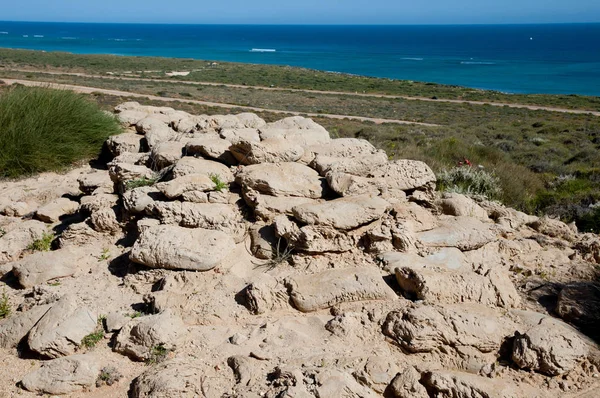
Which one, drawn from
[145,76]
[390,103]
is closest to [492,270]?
[390,103]

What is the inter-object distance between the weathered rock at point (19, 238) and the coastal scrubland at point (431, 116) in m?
6.37

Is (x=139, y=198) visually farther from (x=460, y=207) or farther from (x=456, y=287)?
(x=460, y=207)

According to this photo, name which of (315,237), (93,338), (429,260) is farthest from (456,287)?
(93,338)

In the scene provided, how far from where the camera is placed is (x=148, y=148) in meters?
8.16

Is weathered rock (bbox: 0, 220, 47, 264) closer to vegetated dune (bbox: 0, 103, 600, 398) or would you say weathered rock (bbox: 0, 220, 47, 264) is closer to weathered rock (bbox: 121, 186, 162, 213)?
vegetated dune (bbox: 0, 103, 600, 398)

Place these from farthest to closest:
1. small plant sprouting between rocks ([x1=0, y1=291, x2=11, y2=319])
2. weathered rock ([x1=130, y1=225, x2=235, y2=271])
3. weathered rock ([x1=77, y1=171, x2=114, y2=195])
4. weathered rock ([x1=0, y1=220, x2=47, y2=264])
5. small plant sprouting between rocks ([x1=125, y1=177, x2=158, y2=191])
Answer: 1. weathered rock ([x1=77, y1=171, x2=114, y2=195])
2. small plant sprouting between rocks ([x1=125, y1=177, x2=158, y2=191])
3. weathered rock ([x1=0, y1=220, x2=47, y2=264])
4. weathered rock ([x1=130, y1=225, x2=235, y2=271])
5. small plant sprouting between rocks ([x1=0, y1=291, x2=11, y2=319])

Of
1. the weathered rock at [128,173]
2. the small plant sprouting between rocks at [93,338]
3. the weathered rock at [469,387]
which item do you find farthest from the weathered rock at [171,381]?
the weathered rock at [128,173]

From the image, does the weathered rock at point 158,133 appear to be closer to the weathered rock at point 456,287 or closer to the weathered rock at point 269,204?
the weathered rock at point 269,204

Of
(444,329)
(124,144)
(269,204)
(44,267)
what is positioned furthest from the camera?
(124,144)

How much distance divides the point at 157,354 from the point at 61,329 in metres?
0.82

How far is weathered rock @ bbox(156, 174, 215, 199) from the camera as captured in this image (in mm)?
5559

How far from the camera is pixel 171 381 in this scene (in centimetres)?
376

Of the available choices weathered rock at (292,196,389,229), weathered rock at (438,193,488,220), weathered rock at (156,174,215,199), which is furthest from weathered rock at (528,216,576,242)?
weathered rock at (156,174,215,199)

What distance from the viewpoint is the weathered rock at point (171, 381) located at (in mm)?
3725
